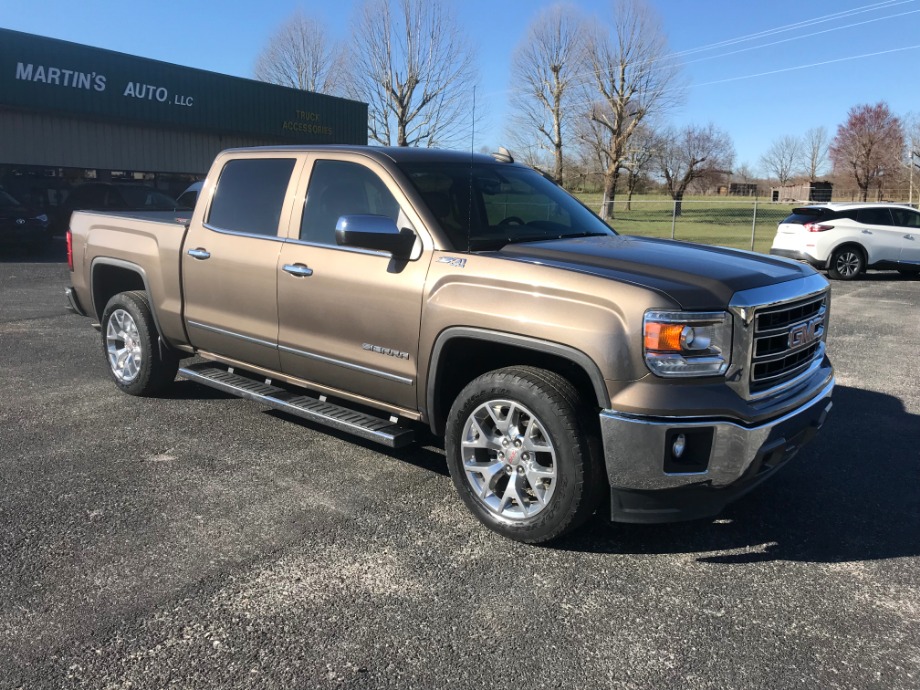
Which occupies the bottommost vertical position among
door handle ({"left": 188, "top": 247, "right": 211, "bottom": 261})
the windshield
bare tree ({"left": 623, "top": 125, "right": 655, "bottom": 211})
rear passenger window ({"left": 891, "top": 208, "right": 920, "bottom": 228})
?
door handle ({"left": 188, "top": 247, "right": 211, "bottom": 261})

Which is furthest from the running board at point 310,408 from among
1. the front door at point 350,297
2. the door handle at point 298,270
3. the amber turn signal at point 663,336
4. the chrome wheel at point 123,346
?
the amber turn signal at point 663,336

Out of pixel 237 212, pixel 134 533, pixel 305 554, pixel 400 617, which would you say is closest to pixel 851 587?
pixel 400 617

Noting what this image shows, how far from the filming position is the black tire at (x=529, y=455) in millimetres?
3281

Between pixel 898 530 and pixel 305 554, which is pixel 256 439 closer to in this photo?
pixel 305 554

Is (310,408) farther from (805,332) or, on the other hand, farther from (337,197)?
(805,332)

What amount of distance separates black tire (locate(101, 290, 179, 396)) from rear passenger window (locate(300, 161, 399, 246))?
6.13ft

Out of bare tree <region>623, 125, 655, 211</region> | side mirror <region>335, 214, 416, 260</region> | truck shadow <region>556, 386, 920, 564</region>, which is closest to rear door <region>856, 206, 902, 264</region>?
truck shadow <region>556, 386, 920, 564</region>

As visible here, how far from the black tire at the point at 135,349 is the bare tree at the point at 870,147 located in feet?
223

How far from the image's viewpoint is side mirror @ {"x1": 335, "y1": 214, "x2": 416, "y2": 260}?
12.2ft

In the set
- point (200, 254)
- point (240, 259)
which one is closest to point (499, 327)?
point (240, 259)

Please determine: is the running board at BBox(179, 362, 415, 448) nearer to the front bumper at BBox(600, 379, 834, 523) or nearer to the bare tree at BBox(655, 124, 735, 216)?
the front bumper at BBox(600, 379, 834, 523)

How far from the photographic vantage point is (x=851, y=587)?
321cm

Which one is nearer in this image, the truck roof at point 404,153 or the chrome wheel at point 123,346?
the truck roof at point 404,153

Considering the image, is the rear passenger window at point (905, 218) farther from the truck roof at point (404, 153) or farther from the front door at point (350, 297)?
the front door at point (350, 297)
